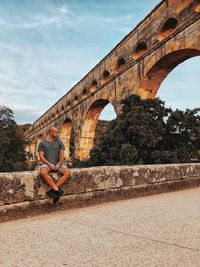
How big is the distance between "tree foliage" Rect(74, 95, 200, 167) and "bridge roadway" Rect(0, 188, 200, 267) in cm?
432

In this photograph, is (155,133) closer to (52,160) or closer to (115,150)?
(115,150)

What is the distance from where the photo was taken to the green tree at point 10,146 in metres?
16.0

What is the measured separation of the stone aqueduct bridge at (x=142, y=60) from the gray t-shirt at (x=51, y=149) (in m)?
7.38

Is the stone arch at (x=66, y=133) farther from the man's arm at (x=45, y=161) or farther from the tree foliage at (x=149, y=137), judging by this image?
the man's arm at (x=45, y=161)

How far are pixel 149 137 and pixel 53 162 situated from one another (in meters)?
4.58

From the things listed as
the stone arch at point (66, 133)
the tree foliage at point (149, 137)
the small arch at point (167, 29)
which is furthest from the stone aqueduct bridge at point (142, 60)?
the stone arch at point (66, 133)

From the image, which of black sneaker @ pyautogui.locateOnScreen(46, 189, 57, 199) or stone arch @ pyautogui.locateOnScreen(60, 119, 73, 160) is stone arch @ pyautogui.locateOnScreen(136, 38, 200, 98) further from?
stone arch @ pyautogui.locateOnScreen(60, 119, 73, 160)

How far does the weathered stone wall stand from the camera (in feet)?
10.2

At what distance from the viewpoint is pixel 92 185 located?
3898mm

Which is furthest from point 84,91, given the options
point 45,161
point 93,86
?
point 45,161

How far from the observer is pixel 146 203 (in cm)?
384

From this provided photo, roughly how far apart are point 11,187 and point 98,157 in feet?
18.6

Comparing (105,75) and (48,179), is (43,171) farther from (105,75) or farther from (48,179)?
(105,75)

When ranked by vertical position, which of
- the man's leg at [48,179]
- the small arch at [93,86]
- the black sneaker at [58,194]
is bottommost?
the black sneaker at [58,194]
